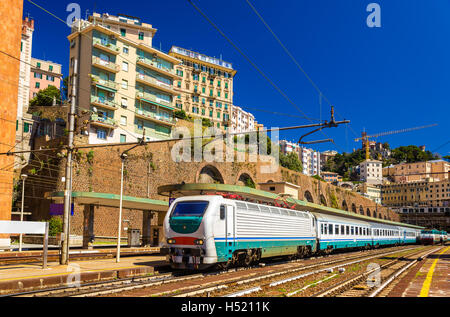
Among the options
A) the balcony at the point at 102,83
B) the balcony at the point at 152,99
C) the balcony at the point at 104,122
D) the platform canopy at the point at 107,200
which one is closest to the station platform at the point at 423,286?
the platform canopy at the point at 107,200

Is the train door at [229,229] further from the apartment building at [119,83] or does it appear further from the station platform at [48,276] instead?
the apartment building at [119,83]

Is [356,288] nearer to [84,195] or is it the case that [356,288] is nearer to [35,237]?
[84,195]

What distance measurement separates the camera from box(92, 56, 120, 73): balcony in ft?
155

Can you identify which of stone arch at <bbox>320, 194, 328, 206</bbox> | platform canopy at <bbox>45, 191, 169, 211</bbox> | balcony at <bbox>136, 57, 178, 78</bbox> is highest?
balcony at <bbox>136, 57, 178, 78</bbox>

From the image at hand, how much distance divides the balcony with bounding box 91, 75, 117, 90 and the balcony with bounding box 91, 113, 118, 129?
375 centimetres

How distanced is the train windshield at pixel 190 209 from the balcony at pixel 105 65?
1391 inches

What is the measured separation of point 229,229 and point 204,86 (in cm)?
7546

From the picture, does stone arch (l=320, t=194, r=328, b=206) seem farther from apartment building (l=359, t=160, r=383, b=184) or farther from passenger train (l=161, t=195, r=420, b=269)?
apartment building (l=359, t=160, r=383, b=184)

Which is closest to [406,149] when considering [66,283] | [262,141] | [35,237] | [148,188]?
[262,141]

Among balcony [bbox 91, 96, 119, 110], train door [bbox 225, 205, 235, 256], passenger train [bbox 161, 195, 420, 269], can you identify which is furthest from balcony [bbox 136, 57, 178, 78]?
train door [bbox 225, 205, 235, 256]

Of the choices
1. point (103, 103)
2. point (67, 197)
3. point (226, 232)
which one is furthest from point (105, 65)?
point (226, 232)

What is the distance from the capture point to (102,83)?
47.7 metres

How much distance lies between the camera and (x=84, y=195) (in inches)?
923

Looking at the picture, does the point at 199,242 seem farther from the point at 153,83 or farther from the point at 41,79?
the point at 41,79
